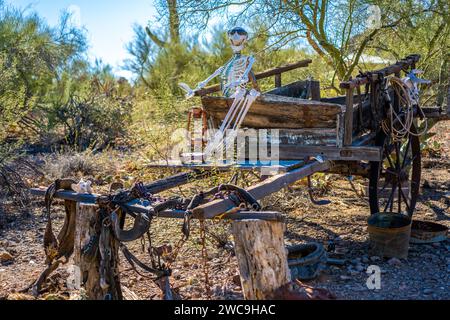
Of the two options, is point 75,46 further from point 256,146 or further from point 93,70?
point 256,146

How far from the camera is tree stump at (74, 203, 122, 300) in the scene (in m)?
3.29

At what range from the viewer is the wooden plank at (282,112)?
15.1ft

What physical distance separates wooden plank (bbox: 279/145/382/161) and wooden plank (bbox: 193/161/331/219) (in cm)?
14

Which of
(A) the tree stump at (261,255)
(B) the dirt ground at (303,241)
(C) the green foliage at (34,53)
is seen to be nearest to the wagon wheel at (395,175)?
(B) the dirt ground at (303,241)

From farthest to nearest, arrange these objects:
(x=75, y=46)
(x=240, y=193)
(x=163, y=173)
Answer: (x=75, y=46) → (x=163, y=173) → (x=240, y=193)

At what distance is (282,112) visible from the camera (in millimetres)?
4816

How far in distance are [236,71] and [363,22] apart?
3.15 meters

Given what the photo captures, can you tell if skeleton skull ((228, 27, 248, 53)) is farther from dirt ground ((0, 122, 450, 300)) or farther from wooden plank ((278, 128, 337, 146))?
dirt ground ((0, 122, 450, 300))

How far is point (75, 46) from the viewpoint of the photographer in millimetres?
12289

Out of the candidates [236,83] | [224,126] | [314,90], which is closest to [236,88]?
[236,83]

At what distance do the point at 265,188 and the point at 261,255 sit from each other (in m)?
0.66

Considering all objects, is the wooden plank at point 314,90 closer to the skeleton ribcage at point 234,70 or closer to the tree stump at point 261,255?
the skeleton ribcage at point 234,70

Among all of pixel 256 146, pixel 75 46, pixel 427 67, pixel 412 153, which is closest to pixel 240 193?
pixel 256 146

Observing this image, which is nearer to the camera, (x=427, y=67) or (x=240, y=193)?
(x=240, y=193)
